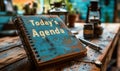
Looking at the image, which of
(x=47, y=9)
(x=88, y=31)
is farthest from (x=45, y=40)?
(x=47, y=9)

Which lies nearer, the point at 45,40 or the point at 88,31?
the point at 45,40

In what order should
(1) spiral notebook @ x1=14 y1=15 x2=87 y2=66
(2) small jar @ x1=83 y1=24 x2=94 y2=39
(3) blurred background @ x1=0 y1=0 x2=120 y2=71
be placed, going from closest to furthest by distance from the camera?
1. (1) spiral notebook @ x1=14 y1=15 x2=87 y2=66
2. (2) small jar @ x1=83 y1=24 x2=94 y2=39
3. (3) blurred background @ x1=0 y1=0 x2=120 y2=71

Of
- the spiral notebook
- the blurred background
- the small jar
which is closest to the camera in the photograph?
the spiral notebook

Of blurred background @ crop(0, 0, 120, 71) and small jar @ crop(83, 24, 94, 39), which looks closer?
small jar @ crop(83, 24, 94, 39)

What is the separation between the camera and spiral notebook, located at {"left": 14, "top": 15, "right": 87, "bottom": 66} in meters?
0.91

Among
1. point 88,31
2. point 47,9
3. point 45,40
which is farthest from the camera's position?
point 47,9

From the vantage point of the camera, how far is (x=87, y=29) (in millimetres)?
1669

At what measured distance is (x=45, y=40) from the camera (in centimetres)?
100

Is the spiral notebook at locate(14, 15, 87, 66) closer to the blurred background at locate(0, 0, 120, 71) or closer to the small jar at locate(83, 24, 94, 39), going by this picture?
the small jar at locate(83, 24, 94, 39)

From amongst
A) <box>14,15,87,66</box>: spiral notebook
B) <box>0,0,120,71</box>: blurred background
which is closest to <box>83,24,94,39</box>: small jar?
<box>0,0,120,71</box>: blurred background

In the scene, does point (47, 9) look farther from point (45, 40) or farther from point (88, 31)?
point (45, 40)

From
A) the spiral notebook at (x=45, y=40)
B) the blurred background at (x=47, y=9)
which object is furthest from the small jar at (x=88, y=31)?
the spiral notebook at (x=45, y=40)

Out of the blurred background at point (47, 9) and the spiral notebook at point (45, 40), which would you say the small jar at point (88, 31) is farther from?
the spiral notebook at point (45, 40)

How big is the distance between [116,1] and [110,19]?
548 mm
